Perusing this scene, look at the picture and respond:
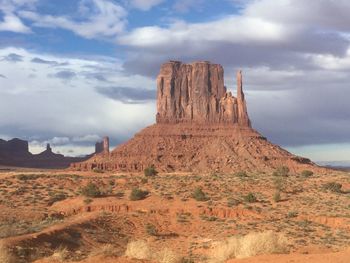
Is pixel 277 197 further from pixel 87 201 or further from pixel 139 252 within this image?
pixel 139 252

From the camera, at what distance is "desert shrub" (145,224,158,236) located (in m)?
33.7

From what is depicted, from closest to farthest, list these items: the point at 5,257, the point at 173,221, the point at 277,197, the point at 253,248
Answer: the point at 5,257 → the point at 253,248 → the point at 173,221 → the point at 277,197

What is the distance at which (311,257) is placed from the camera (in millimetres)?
15609

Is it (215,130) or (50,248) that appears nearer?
(50,248)

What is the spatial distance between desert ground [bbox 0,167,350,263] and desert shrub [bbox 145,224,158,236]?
3 centimetres

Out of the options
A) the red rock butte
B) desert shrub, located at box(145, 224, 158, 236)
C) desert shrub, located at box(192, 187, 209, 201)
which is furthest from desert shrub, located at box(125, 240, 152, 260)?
the red rock butte

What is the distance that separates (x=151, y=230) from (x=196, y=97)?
322ft

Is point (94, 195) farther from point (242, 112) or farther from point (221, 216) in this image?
point (242, 112)

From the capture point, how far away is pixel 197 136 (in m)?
118

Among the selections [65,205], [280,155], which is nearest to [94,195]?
[65,205]

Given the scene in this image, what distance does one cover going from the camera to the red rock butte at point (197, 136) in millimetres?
104812

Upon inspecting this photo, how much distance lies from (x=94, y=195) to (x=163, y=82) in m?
92.5

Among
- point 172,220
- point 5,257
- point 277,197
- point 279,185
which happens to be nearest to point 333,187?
point 279,185

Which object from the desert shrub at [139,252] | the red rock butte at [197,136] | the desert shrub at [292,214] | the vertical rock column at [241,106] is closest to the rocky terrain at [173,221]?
the desert shrub at [139,252]
